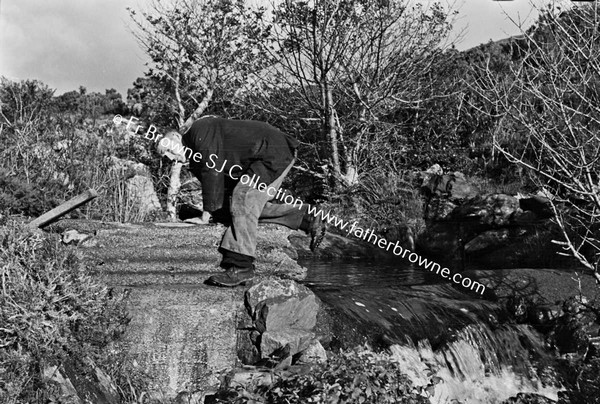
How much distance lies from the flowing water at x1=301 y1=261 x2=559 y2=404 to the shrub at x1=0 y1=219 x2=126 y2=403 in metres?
2.00

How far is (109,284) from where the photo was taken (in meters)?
5.60

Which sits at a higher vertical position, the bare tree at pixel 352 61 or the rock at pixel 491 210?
the bare tree at pixel 352 61

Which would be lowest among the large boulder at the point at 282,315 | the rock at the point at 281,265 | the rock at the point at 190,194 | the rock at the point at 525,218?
the large boulder at the point at 282,315

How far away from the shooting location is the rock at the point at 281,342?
5.27 metres

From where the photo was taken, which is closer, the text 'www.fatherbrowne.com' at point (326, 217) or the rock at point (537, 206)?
the text 'www.fatherbrowne.com' at point (326, 217)

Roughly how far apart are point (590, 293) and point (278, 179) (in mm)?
4024

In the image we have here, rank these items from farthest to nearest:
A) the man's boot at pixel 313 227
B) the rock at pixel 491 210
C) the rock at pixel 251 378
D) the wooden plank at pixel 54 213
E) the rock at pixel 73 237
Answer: the rock at pixel 491 210 < the man's boot at pixel 313 227 < the rock at pixel 73 237 < the wooden plank at pixel 54 213 < the rock at pixel 251 378

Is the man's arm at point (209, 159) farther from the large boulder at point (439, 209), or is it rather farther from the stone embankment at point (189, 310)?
the large boulder at point (439, 209)

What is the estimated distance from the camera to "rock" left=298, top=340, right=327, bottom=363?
514 centimetres

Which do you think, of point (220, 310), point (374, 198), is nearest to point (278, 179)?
point (220, 310)

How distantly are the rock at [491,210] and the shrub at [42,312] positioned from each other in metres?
8.66

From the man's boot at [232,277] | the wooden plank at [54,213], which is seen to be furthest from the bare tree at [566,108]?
the wooden plank at [54,213]

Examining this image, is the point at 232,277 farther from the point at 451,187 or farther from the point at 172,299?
the point at 451,187

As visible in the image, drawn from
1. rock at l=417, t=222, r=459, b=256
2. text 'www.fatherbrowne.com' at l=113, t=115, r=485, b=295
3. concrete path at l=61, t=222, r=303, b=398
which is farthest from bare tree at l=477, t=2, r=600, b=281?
concrete path at l=61, t=222, r=303, b=398
